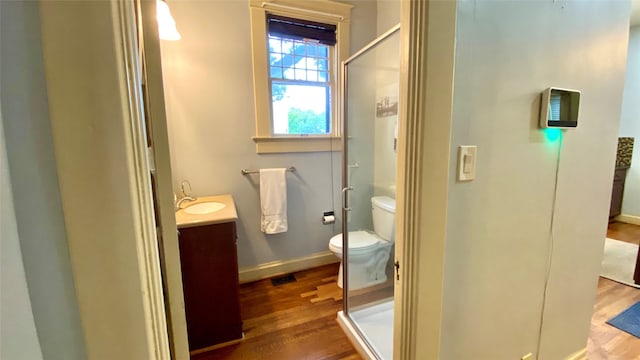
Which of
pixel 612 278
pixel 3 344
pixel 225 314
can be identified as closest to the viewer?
pixel 3 344

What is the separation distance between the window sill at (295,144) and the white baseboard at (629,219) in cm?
447

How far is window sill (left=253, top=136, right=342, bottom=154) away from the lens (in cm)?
240

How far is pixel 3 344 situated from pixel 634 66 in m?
5.98

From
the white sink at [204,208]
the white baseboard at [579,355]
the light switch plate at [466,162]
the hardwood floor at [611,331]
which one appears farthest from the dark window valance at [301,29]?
the hardwood floor at [611,331]

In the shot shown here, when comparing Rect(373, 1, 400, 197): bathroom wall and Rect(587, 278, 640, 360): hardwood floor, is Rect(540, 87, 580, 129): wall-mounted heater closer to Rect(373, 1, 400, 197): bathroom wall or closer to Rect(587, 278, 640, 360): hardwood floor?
Rect(373, 1, 400, 197): bathroom wall

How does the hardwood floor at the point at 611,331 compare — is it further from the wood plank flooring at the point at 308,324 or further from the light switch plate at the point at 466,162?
the light switch plate at the point at 466,162

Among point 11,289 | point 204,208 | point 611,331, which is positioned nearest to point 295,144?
point 204,208

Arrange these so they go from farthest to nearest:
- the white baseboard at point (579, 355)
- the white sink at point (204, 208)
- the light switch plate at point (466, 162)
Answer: the white sink at point (204, 208) < the white baseboard at point (579, 355) < the light switch plate at point (466, 162)

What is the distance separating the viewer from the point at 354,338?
1.71m

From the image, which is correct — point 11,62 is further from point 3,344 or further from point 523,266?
point 523,266

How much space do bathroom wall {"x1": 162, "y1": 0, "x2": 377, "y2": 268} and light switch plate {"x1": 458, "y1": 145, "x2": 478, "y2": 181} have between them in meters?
1.78

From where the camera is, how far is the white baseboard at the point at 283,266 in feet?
8.17

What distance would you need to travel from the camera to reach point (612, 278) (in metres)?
2.42

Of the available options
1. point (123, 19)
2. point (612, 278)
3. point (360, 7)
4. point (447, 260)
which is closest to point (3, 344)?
point (123, 19)
